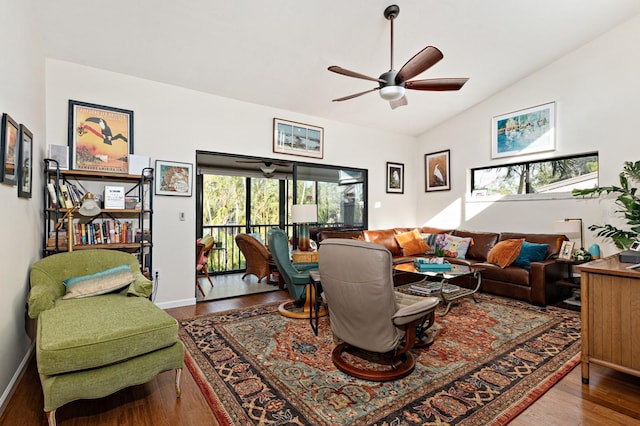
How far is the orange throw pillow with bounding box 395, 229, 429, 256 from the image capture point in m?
5.55

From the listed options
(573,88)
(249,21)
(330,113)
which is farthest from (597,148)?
(249,21)

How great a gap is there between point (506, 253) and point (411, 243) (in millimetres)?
1515

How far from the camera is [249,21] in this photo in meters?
3.24

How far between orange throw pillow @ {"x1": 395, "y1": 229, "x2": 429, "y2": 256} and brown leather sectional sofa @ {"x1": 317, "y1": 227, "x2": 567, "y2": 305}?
0.12 meters

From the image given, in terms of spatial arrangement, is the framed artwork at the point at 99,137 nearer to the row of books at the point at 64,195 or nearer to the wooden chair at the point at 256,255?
the row of books at the point at 64,195

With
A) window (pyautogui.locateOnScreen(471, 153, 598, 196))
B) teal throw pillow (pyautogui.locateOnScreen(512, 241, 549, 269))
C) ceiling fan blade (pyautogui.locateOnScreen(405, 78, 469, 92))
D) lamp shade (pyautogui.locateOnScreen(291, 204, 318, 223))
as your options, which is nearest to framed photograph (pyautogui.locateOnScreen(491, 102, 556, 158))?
window (pyautogui.locateOnScreen(471, 153, 598, 196))

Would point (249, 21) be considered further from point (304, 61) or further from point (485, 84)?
point (485, 84)

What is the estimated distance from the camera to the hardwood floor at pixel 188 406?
1847 mm

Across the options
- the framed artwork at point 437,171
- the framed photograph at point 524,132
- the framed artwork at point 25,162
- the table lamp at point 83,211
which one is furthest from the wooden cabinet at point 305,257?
the framed photograph at point 524,132

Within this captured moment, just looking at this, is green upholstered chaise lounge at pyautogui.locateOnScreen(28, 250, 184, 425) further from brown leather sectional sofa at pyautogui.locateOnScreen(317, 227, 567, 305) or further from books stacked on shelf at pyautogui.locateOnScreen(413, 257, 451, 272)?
brown leather sectional sofa at pyautogui.locateOnScreen(317, 227, 567, 305)

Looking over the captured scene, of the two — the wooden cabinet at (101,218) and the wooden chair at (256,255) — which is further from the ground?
the wooden cabinet at (101,218)

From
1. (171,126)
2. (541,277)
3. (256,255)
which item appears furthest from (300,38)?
(541,277)

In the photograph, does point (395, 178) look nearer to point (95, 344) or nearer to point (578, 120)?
point (578, 120)

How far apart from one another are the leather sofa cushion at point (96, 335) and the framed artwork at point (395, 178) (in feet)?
16.5
